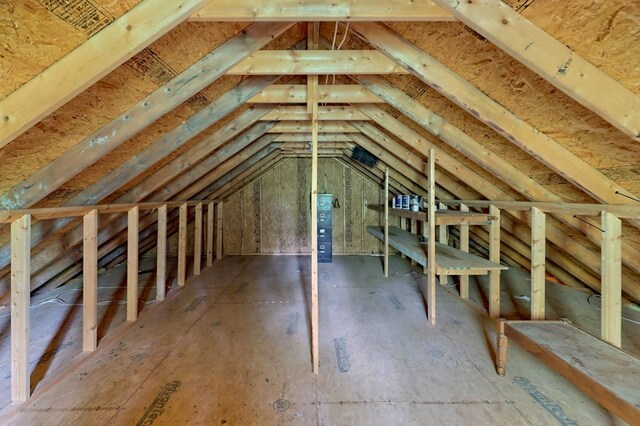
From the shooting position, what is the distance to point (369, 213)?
619cm

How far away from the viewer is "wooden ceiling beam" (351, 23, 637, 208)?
1.78 meters

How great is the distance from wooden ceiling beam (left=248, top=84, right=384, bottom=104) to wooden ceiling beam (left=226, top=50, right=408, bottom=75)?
54 centimetres

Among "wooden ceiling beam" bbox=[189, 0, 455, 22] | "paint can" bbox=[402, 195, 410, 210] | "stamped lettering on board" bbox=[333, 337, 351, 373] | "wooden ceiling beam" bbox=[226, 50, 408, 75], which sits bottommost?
"stamped lettering on board" bbox=[333, 337, 351, 373]

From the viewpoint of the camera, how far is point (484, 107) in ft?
6.05

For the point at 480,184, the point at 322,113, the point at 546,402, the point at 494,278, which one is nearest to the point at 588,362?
the point at 546,402

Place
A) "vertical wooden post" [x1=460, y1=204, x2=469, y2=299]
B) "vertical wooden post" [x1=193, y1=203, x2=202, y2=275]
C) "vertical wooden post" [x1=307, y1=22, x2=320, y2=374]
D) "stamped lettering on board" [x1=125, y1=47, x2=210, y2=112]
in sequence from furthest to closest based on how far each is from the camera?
1. "vertical wooden post" [x1=193, y1=203, x2=202, y2=275]
2. "vertical wooden post" [x1=460, y1=204, x2=469, y2=299]
3. "vertical wooden post" [x1=307, y1=22, x2=320, y2=374]
4. "stamped lettering on board" [x1=125, y1=47, x2=210, y2=112]

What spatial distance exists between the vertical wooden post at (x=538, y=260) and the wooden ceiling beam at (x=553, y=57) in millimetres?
1214

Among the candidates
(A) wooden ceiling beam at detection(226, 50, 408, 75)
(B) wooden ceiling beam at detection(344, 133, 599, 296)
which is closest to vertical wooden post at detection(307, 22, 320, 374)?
(A) wooden ceiling beam at detection(226, 50, 408, 75)

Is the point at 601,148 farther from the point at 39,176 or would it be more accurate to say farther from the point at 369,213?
the point at 369,213

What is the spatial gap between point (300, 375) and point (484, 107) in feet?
7.31

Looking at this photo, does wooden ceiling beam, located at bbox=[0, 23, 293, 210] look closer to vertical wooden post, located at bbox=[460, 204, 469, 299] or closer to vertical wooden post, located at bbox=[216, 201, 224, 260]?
vertical wooden post, located at bbox=[460, 204, 469, 299]

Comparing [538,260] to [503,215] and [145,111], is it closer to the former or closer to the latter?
[503,215]

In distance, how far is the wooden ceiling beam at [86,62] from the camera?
1.21 m

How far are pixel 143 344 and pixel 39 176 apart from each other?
1505mm
